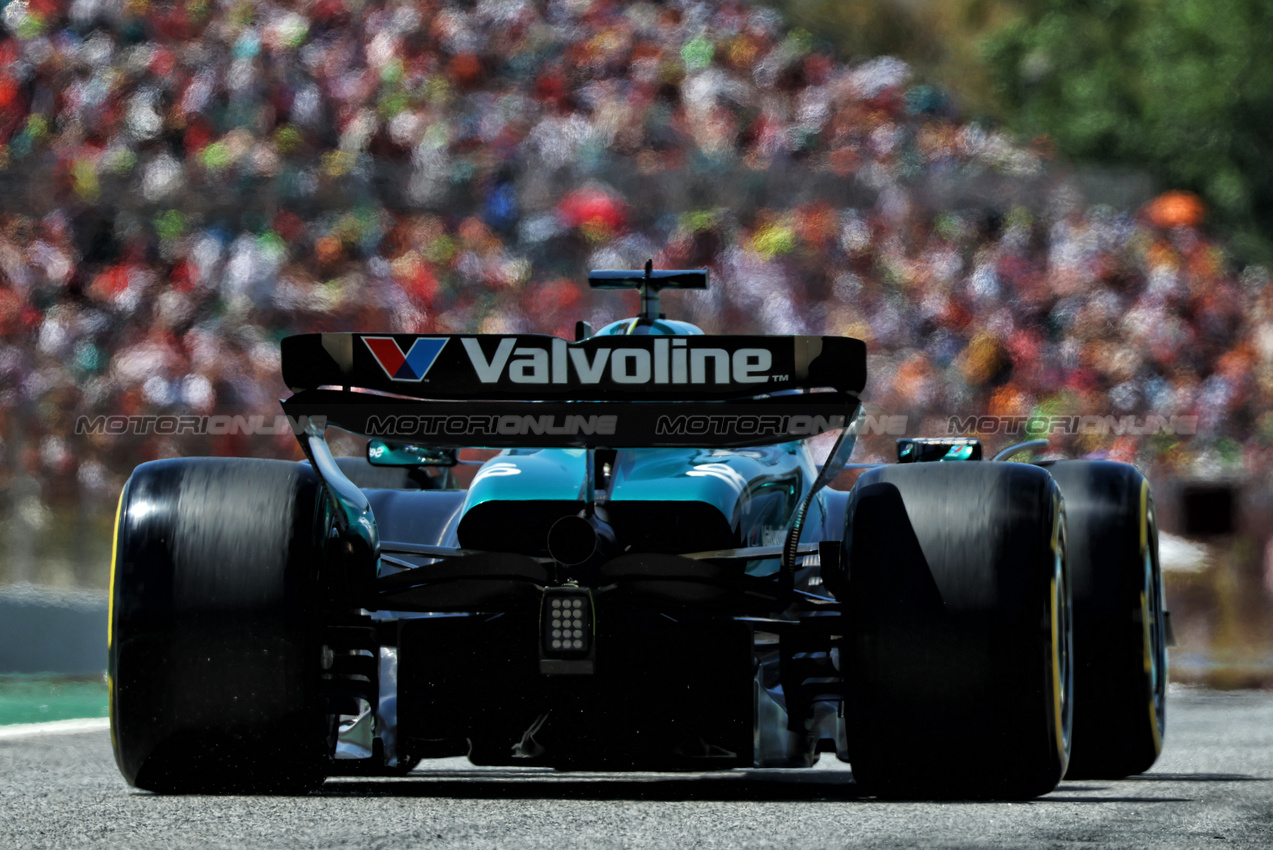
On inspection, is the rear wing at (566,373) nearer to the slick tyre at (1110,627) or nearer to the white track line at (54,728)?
the slick tyre at (1110,627)

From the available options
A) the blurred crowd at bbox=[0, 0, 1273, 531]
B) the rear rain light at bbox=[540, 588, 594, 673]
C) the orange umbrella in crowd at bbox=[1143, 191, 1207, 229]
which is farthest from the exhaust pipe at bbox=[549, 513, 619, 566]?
the orange umbrella in crowd at bbox=[1143, 191, 1207, 229]

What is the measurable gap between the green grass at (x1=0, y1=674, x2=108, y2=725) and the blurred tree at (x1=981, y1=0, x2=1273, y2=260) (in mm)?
19243

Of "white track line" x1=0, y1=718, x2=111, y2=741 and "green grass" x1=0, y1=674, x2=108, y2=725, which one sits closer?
"white track line" x1=0, y1=718, x2=111, y2=741

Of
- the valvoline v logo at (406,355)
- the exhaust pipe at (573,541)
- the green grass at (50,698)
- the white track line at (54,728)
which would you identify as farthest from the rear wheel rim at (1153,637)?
the green grass at (50,698)

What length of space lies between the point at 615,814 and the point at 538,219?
57.4 ft

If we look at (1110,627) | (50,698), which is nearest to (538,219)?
(50,698)

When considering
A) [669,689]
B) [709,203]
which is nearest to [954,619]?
[669,689]

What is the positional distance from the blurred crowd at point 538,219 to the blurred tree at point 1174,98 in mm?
4521

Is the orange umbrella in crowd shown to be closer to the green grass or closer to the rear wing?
the green grass

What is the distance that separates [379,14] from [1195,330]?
10341mm

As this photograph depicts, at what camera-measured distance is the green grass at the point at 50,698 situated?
938 centimetres

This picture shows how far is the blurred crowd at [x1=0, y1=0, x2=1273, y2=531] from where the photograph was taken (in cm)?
2020

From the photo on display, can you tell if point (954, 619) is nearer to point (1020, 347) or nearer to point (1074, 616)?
point (1074, 616)

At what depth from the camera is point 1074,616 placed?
624 centimetres
